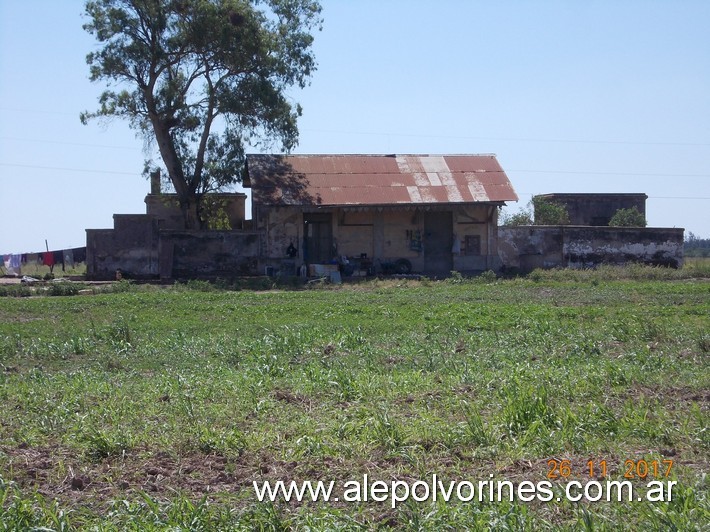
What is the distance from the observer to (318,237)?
3375 cm

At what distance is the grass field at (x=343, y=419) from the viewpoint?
586cm

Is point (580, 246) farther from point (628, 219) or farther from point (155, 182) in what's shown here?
point (155, 182)

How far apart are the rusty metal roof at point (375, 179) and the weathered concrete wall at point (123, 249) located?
471cm

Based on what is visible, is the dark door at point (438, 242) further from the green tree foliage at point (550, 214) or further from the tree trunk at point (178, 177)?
the tree trunk at point (178, 177)

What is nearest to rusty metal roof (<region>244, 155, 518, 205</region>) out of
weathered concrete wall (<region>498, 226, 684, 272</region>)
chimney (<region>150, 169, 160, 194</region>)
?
weathered concrete wall (<region>498, 226, 684, 272</region>)

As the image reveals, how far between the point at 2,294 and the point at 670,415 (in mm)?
22759

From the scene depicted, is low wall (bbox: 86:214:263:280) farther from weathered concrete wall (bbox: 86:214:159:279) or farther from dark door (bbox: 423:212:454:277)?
dark door (bbox: 423:212:454:277)

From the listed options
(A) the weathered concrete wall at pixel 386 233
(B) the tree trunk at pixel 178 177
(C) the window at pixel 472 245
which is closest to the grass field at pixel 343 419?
(A) the weathered concrete wall at pixel 386 233

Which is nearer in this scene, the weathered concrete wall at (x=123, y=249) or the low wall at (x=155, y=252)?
the low wall at (x=155, y=252)
